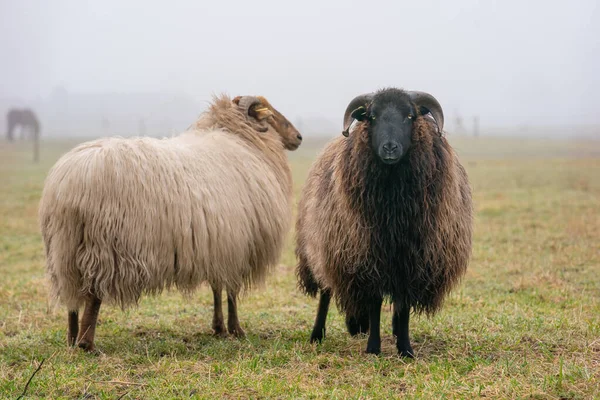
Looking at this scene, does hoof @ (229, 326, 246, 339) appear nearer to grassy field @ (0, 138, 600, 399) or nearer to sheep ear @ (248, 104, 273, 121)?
grassy field @ (0, 138, 600, 399)

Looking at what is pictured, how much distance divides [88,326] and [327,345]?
2233 mm

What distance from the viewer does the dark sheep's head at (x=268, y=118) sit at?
8.23 meters

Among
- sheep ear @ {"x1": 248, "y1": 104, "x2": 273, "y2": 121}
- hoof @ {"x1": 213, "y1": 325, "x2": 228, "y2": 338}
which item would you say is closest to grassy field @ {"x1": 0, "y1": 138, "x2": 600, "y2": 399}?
hoof @ {"x1": 213, "y1": 325, "x2": 228, "y2": 338}

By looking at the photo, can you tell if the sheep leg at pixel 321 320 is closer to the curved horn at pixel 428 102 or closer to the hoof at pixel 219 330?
the hoof at pixel 219 330

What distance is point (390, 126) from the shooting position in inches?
224

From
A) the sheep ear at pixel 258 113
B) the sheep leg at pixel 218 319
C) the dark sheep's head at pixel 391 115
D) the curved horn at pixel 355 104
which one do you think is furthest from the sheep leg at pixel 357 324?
the sheep ear at pixel 258 113

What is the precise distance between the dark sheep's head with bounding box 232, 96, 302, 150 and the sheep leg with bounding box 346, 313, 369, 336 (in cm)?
270

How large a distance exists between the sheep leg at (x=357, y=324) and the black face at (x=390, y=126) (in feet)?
6.21

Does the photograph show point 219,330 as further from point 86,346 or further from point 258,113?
point 258,113

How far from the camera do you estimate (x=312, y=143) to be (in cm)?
6494

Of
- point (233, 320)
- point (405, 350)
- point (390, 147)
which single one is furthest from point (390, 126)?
point (233, 320)

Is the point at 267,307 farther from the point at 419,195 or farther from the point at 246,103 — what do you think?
the point at 419,195

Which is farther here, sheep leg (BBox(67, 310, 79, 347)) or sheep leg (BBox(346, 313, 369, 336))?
sheep leg (BBox(346, 313, 369, 336))

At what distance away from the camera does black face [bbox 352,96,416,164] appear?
553 cm
